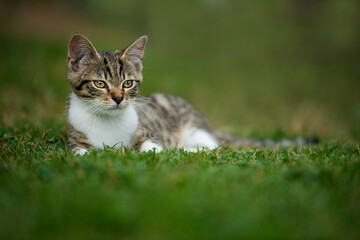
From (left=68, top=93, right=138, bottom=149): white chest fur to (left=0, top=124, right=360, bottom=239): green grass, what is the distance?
48cm

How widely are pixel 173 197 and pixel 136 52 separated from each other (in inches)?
105

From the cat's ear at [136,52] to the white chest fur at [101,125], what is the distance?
2.47 feet

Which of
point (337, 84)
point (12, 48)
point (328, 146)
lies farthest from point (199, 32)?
point (328, 146)

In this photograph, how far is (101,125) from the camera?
4.21m

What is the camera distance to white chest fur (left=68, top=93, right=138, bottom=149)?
417 centimetres

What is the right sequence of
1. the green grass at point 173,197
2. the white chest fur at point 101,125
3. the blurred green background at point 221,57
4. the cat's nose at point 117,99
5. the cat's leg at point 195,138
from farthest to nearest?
1. the blurred green background at point 221,57
2. the cat's leg at point 195,138
3. the white chest fur at point 101,125
4. the cat's nose at point 117,99
5. the green grass at point 173,197

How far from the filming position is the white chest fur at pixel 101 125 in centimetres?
417

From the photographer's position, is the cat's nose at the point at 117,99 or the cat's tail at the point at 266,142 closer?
the cat's nose at the point at 117,99

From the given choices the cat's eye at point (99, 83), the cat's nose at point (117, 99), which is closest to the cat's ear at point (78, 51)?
the cat's eye at point (99, 83)

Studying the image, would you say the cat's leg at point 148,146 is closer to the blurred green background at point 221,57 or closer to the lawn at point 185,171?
the lawn at point 185,171

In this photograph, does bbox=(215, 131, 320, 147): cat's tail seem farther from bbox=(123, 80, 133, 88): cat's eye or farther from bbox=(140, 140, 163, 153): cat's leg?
bbox=(123, 80, 133, 88): cat's eye

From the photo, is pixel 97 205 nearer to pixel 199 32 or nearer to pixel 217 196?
pixel 217 196

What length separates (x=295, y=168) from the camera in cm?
331

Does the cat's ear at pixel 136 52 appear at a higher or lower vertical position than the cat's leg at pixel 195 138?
higher
